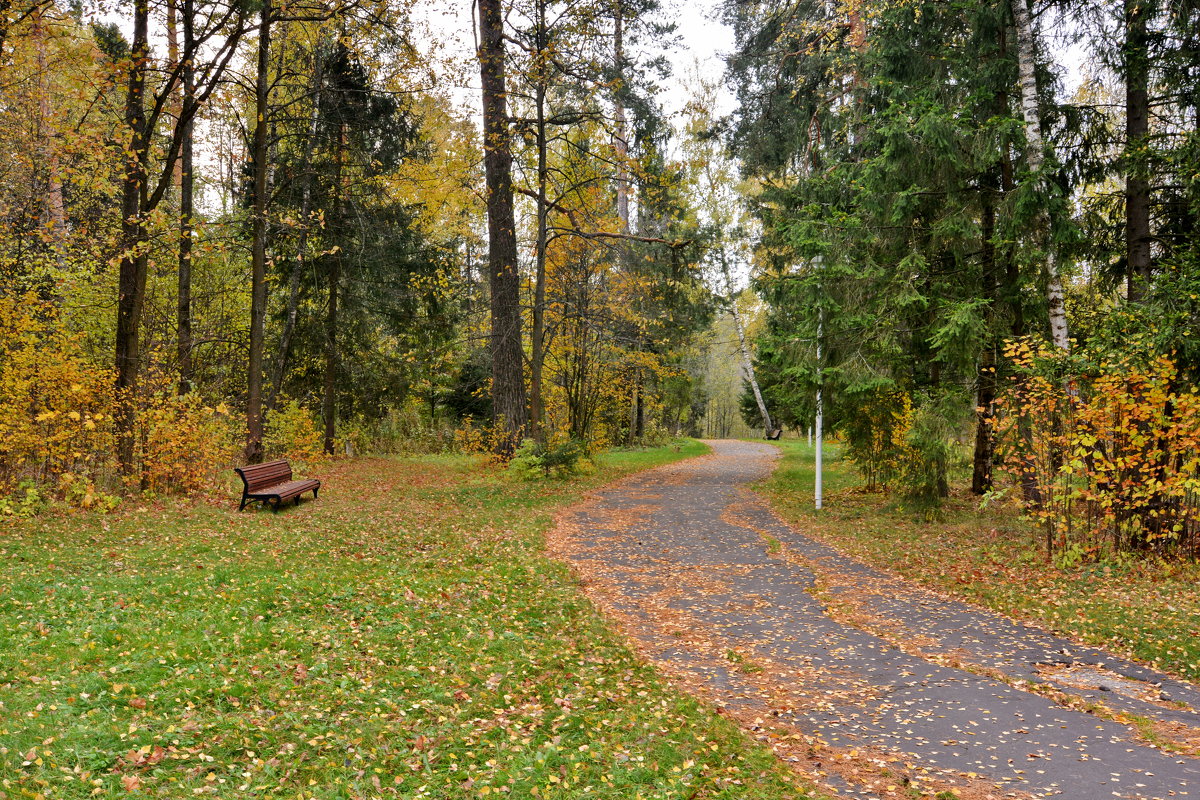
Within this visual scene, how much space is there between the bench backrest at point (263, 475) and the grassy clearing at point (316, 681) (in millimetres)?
1539

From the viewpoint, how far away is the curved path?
13.0 ft

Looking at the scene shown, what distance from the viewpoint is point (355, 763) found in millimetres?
3760

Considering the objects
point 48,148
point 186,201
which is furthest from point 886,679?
point 186,201

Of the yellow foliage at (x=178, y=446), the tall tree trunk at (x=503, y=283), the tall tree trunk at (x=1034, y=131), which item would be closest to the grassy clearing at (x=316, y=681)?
the yellow foliage at (x=178, y=446)

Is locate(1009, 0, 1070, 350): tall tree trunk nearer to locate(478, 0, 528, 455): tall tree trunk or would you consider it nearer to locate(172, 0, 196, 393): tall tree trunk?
locate(478, 0, 528, 455): tall tree trunk

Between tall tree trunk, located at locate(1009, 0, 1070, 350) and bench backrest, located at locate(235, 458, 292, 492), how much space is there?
11333 mm

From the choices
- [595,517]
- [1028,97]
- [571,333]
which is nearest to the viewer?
[1028,97]

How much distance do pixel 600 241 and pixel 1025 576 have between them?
13285 mm

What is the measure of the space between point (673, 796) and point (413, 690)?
2007 mm

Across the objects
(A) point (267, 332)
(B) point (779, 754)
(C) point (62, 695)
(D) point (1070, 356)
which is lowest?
(B) point (779, 754)

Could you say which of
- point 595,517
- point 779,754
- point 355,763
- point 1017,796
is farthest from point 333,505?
point 1017,796

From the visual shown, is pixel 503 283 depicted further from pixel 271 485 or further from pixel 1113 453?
pixel 1113 453

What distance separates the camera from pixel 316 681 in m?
4.67

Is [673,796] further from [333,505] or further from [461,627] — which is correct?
[333,505]
